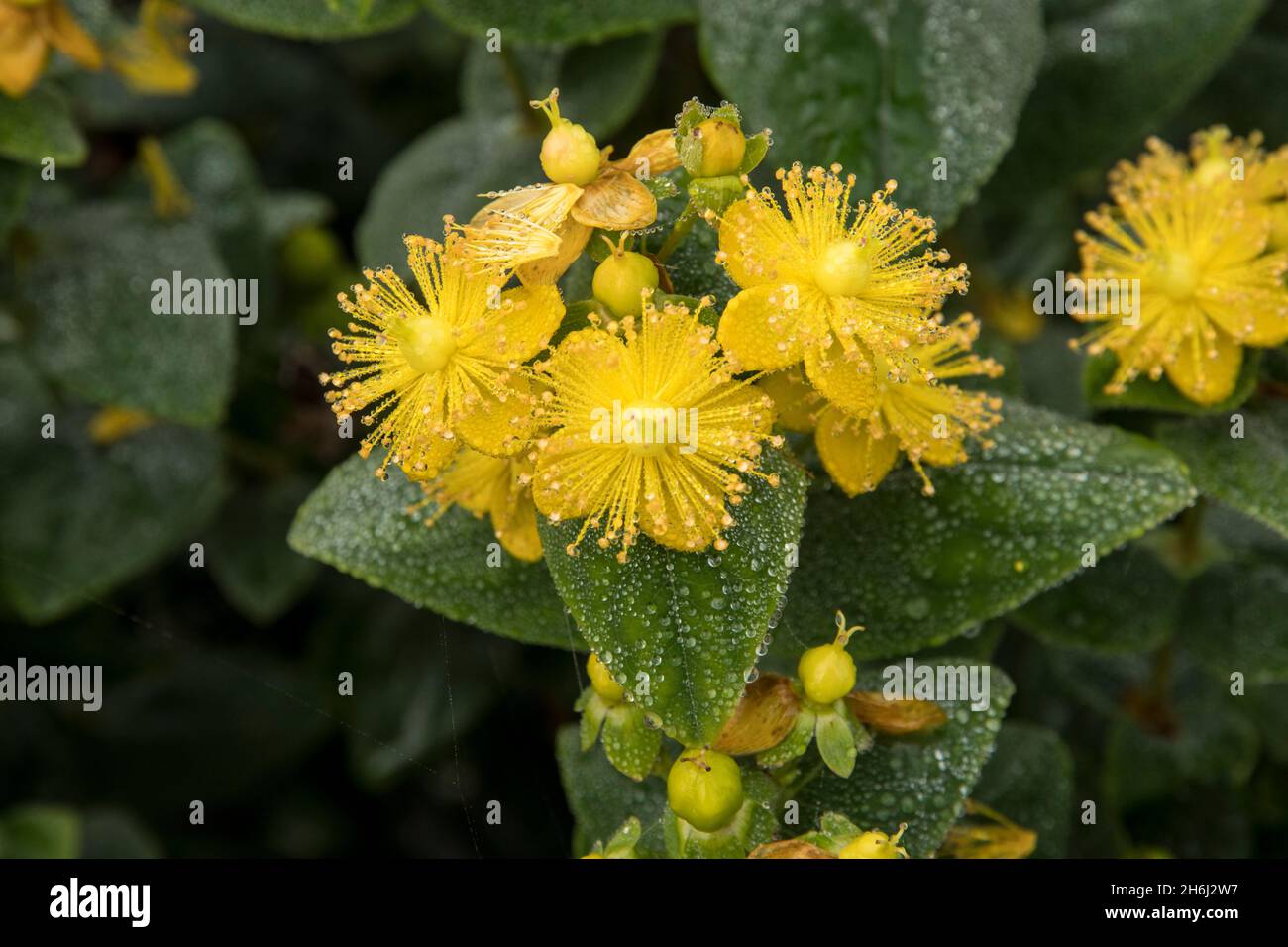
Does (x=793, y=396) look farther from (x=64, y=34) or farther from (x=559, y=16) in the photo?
(x=64, y=34)

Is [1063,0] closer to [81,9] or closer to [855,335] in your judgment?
[855,335]

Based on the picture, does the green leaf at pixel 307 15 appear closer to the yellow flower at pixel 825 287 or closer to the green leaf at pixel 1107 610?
the yellow flower at pixel 825 287

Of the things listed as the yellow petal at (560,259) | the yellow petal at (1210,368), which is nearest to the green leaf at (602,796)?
the yellow petal at (560,259)

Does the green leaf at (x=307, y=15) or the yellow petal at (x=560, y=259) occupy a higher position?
the green leaf at (x=307, y=15)

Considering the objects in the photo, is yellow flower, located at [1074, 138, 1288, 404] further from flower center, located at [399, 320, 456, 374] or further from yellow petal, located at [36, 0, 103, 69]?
yellow petal, located at [36, 0, 103, 69]

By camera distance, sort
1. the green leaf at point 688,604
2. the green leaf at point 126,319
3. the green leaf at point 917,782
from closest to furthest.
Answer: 1. the green leaf at point 688,604
2. the green leaf at point 917,782
3. the green leaf at point 126,319

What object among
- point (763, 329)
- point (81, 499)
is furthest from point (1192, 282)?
point (81, 499)
